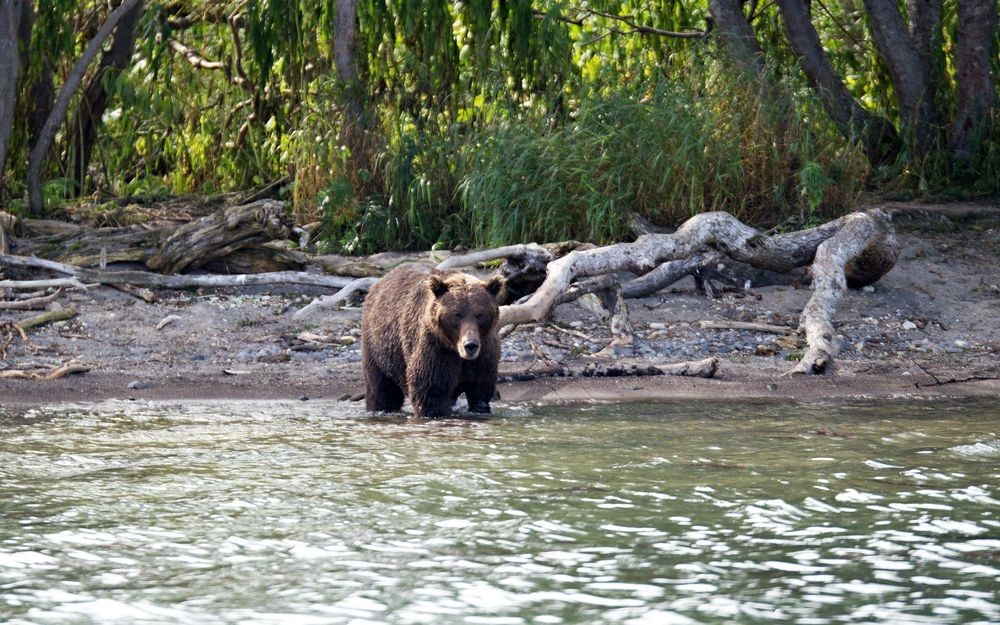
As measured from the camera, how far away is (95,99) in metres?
15.7

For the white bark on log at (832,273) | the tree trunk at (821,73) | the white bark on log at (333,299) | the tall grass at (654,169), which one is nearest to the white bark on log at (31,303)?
the white bark on log at (333,299)

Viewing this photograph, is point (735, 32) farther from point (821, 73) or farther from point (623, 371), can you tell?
point (623, 371)

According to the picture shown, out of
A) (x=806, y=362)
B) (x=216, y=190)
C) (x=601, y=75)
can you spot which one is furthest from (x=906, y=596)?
(x=216, y=190)

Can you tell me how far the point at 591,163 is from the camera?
11.3m

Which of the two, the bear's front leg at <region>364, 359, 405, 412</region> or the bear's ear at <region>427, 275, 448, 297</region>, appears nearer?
the bear's ear at <region>427, 275, 448, 297</region>

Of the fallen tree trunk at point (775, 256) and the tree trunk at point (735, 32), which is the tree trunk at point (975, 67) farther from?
the fallen tree trunk at point (775, 256)

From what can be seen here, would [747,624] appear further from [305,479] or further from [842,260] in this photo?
[842,260]

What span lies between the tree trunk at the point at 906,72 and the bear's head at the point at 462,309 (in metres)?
7.51

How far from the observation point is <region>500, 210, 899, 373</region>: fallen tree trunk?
890 cm

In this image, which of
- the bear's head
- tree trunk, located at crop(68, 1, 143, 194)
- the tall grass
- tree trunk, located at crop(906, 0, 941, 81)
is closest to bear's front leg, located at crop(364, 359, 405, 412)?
the bear's head

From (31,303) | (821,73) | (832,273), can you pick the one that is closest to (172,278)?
(31,303)

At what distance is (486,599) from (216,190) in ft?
39.5

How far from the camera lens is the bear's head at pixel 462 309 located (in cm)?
720

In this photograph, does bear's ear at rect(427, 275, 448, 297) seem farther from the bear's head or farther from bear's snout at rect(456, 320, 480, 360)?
bear's snout at rect(456, 320, 480, 360)
